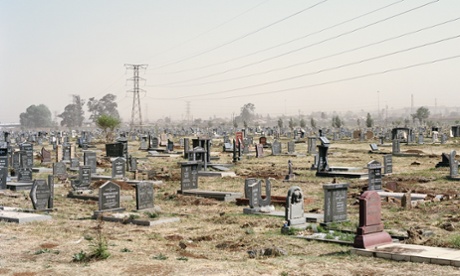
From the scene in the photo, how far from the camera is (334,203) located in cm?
1647

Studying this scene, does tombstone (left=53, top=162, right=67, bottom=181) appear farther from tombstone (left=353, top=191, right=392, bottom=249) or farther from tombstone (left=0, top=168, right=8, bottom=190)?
tombstone (left=353, top=191, right=392, bottom=249)

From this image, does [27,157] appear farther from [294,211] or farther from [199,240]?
[199,240]

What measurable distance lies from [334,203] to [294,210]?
40.0 inches

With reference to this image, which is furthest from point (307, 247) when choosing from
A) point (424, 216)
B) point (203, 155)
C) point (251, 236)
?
point (203, 155)

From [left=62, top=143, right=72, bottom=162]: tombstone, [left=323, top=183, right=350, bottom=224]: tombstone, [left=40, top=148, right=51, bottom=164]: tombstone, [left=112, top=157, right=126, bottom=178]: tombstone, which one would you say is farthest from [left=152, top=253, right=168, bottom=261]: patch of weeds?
[left=62, top=143, right=72, bottom=162]: tombstone

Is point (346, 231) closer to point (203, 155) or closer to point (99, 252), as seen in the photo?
point (99, 252)

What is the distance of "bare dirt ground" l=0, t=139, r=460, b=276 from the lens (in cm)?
1130

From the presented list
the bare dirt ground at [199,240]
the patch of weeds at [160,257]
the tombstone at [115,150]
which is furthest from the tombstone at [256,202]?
the tombstone at [115,150]

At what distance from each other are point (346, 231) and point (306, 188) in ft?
35.8

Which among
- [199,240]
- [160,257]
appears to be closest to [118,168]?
[199,240]

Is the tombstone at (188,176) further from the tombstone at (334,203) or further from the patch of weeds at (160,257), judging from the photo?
the patch of weeds at (160,257)

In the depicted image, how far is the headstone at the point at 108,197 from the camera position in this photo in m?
18.4

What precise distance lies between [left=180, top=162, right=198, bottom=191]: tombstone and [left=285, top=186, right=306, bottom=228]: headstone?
8843 millimetres

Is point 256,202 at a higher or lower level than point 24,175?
lower
